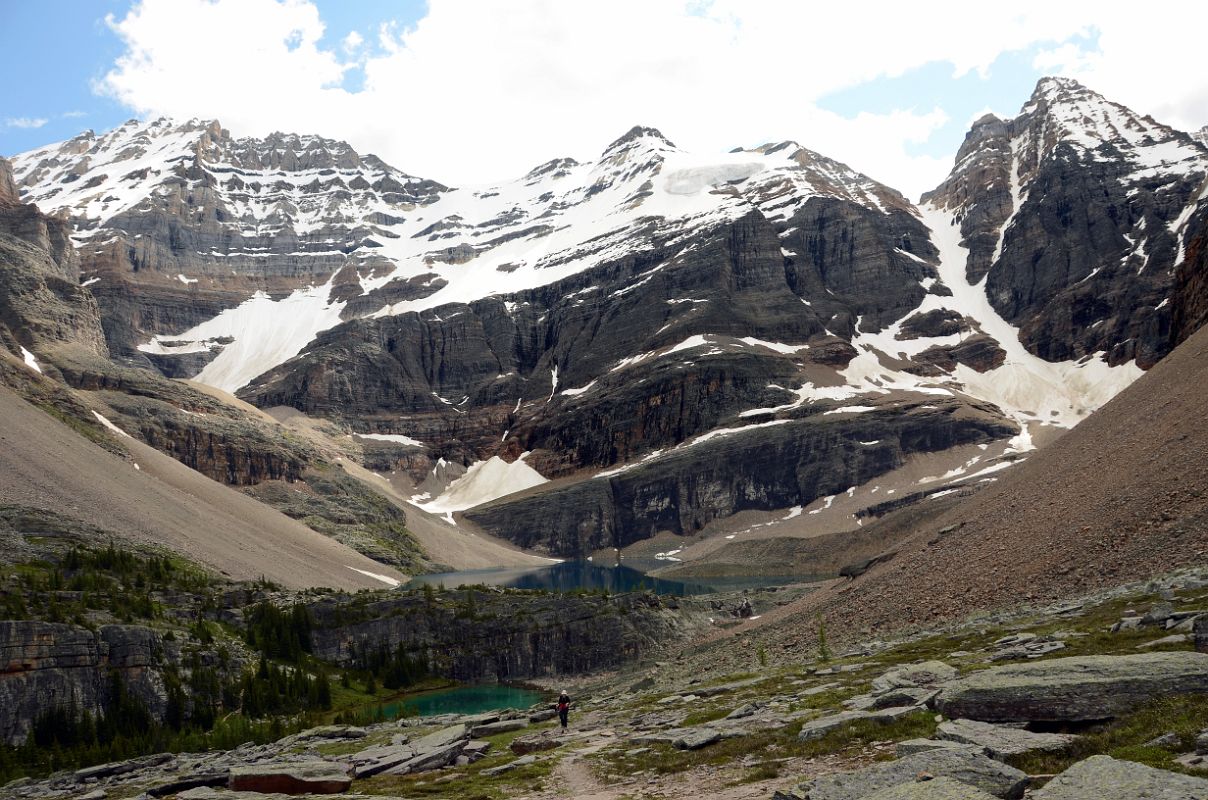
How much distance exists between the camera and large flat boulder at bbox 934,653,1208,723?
19.1 meters

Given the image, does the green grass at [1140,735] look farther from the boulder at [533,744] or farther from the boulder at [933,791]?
the boulder at [533,744]

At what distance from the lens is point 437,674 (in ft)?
313

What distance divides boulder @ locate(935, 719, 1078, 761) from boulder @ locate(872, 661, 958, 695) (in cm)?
799

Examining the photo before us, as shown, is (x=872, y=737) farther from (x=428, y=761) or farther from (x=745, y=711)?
(x=428, y=761)

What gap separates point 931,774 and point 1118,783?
3817mm

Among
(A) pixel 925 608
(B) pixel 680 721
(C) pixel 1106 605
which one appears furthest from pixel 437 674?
(C) pixel 1106 605

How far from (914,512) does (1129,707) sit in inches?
5897

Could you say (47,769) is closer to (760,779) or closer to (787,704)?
(787,704)

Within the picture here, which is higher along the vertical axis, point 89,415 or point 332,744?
point 89,415

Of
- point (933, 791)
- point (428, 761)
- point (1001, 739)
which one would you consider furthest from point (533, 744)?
point (933, 791)

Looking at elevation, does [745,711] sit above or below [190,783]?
above

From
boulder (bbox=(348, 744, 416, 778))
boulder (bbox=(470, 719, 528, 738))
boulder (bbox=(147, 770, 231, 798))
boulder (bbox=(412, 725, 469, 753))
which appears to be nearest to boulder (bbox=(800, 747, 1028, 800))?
boulder (bbox=(348, 744, 416, 778))

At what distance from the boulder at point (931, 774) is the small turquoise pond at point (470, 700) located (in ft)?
209

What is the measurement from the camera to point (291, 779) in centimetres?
3192
